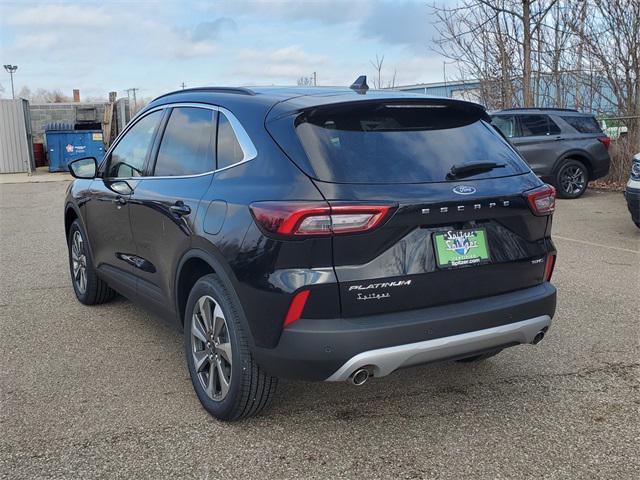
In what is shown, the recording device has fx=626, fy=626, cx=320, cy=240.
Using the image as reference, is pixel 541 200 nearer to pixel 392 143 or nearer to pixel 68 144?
pixel 392 143

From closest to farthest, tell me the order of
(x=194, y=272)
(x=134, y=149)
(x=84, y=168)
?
(x=194, y=272)
(x=134, y=149)
(x=84, y=168)

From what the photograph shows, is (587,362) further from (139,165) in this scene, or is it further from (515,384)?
(139,165)

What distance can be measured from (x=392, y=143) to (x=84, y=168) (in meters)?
3.08

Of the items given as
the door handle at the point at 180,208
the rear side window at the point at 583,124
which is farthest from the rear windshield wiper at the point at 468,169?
the rear side window at the point at 583,124

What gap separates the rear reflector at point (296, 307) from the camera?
2758mm

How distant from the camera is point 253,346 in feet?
9.74

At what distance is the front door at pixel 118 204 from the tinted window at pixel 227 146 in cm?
98

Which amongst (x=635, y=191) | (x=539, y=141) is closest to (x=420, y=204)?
(x=635, y=191)

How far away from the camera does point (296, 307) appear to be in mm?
2779

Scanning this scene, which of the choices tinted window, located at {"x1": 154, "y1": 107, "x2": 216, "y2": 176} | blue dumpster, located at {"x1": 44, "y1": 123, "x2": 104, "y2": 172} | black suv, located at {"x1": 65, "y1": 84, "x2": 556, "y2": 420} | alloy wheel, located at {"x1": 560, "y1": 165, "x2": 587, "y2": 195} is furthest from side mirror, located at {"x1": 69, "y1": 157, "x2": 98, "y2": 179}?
blue dumpster, located at {"x1": 44, "y1": 123, "x2": 104, "y2": 172}

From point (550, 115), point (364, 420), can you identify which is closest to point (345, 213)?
point (364, 420)

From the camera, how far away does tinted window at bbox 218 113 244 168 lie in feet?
10.7

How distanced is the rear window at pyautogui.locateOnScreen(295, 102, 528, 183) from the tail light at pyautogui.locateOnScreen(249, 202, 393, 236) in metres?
0.16

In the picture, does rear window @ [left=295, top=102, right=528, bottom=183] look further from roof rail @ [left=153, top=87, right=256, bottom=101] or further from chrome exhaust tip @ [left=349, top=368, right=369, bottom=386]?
chrome exhaust tip @ [left=349, top=368, right=369, bottom=386]
